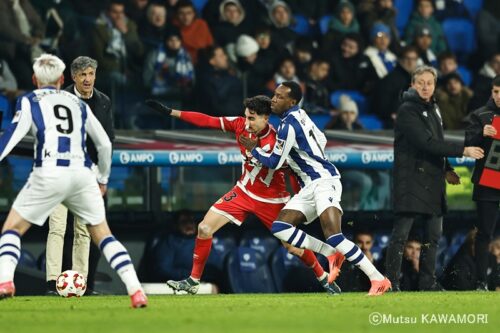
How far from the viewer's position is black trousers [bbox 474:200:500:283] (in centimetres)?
1315

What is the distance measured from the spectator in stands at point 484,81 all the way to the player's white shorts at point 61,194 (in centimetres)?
782

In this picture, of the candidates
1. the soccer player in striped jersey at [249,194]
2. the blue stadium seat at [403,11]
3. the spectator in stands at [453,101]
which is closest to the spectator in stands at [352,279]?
the soccer player in striped jersey at [249,194]

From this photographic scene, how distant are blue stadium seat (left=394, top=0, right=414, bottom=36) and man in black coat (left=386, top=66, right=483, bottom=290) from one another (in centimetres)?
669

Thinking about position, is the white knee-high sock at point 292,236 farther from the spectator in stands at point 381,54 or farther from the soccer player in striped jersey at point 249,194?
the spectator in stands at point 381,54

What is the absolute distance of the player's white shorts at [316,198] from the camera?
1181 cm

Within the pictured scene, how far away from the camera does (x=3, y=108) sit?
1469 cm

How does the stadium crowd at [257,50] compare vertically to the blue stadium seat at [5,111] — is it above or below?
above

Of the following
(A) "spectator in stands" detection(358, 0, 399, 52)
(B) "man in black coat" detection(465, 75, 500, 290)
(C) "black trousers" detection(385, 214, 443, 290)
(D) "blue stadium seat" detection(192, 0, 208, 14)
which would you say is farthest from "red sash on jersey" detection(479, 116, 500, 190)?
(D) "blue stadium seat" detection(192, 0, 208, 14)

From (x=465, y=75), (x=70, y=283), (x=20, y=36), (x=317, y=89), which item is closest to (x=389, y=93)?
(x=317, y=89)

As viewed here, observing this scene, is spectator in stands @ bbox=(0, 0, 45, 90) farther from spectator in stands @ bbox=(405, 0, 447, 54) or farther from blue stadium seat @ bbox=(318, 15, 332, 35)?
spectator in stands @ bbox=(405, 0, 447, 54)

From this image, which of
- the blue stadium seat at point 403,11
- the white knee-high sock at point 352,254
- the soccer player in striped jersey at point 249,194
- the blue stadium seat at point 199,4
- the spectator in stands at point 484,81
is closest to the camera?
the white knee-high sock at point 352,254

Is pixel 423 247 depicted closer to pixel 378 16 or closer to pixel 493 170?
pixel 493 170

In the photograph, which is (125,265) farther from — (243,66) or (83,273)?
(243,66)

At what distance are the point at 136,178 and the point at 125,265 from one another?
216 inches
